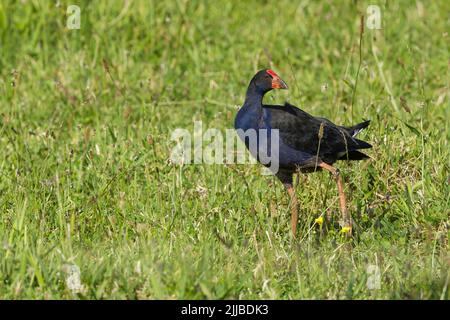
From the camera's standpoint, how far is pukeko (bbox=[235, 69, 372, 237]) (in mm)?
5094

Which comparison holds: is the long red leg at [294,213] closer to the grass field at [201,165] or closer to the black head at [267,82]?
the grass field at [201,165]

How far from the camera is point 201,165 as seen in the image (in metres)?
5.83

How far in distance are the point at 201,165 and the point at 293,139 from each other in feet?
2.89

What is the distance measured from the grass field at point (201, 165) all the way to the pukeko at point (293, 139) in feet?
0.54

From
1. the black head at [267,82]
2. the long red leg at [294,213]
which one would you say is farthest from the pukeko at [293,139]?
the long red leg at [294,213]

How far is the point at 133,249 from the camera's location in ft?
14.7

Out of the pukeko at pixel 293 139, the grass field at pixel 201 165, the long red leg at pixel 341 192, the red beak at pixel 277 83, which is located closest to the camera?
the grass field at pixel 201 165

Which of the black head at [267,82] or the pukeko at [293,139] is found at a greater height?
the black head at [267,82]

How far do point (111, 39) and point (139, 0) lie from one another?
50cm

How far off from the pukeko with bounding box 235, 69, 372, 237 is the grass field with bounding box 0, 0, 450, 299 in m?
0.16

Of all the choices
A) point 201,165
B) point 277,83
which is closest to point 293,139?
point 277,83

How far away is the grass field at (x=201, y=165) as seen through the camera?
413 cm

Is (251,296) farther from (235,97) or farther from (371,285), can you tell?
(235,97)

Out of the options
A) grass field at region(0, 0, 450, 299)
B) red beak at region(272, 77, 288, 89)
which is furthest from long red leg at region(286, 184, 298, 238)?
red beak at region(272, 77, 288, 89)
